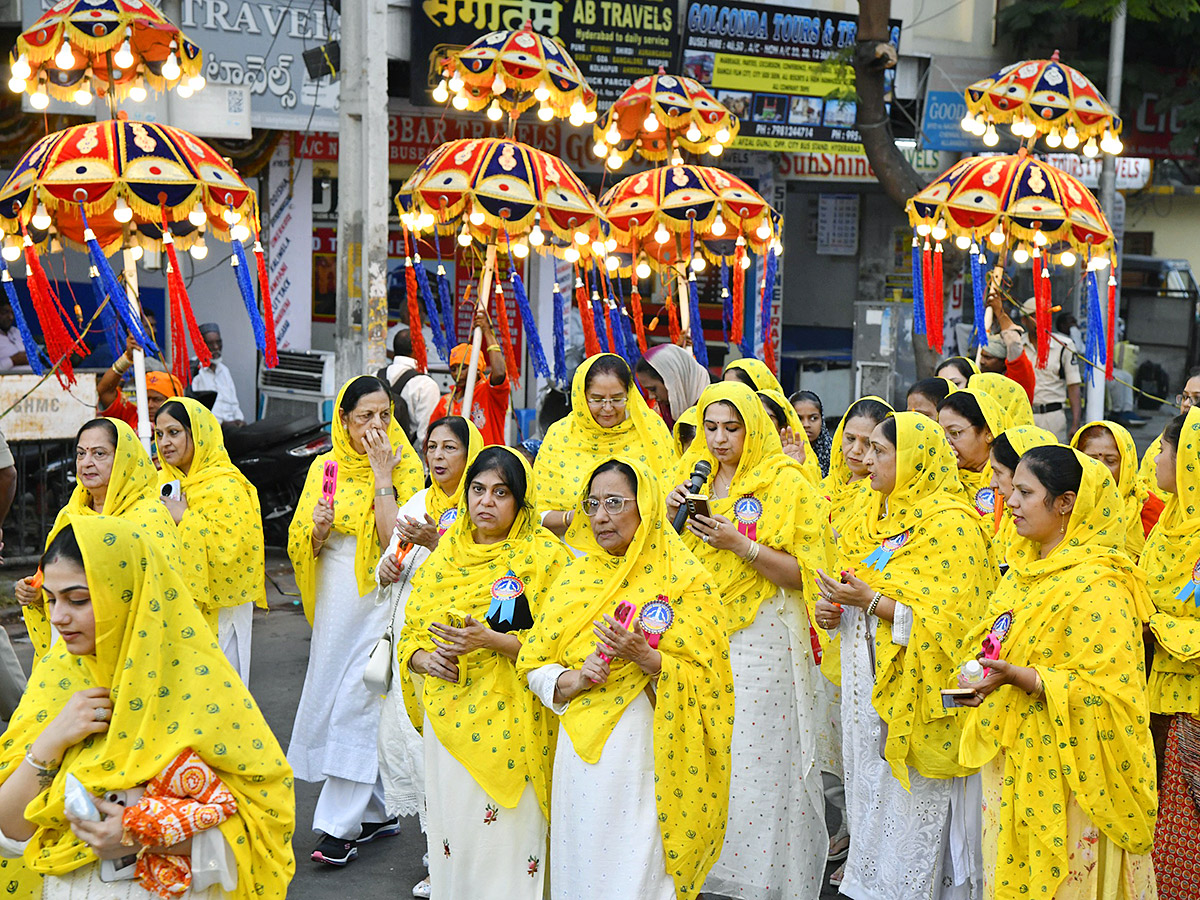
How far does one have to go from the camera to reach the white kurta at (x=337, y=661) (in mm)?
5785

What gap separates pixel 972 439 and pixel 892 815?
1.57m

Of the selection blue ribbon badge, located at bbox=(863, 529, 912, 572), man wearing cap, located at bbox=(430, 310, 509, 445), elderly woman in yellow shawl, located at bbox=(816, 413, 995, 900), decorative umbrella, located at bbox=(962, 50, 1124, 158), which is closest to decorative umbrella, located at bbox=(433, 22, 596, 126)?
man wearing cap, located at bbox=(430, 310, 509, 445)

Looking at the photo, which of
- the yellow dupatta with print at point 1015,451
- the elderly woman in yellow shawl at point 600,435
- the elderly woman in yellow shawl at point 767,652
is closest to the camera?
the yellow dupatta with print at point 1015,451

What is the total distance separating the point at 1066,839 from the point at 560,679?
61.0 inches

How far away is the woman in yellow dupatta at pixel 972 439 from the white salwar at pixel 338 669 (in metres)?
2.45

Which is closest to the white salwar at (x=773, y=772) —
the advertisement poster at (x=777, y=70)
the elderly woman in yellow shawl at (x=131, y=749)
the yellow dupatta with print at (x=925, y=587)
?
the yellow dupatta with print at (x=925, y=587)

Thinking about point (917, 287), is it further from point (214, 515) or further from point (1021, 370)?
point (214, 515)

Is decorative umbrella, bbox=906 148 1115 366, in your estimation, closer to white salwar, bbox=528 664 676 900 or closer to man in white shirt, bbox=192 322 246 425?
white salwar, bbox=528 664 676 900

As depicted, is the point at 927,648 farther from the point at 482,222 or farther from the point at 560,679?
the point at 482,222

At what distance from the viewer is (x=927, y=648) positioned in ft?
15.7

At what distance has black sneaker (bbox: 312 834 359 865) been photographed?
549cm

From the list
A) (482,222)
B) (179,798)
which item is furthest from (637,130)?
(179,798)

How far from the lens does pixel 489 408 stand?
862 cm

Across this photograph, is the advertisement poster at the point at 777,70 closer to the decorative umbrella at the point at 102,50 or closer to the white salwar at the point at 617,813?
the decorative umbrella at the point at 102,50
